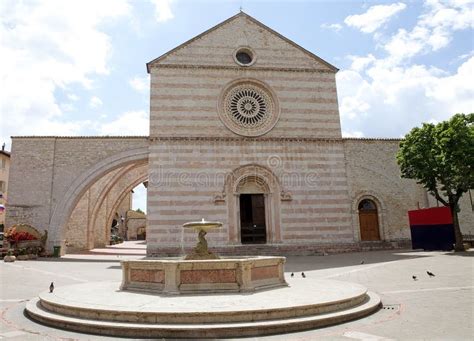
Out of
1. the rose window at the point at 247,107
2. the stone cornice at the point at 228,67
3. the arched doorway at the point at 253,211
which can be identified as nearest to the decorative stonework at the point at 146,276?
the arched doorway at the point at 253,211

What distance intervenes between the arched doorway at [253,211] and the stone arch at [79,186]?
6.73 m

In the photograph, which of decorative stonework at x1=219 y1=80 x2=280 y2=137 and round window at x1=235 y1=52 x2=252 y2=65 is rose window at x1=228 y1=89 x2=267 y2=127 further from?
round window at x1=235 y1=52 x2=252 y2=65

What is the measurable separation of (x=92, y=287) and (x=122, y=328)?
4.21m

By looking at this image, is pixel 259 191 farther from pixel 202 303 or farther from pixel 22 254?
pixel 202 303

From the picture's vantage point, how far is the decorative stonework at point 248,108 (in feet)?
75.4

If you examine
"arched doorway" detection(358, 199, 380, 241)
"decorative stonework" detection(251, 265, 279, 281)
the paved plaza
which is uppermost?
"arched doorway" detection(358, 199, 380, 241)

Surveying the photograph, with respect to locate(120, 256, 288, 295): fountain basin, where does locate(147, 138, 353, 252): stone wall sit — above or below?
above

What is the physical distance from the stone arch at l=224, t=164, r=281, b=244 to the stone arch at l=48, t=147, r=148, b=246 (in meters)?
6.05

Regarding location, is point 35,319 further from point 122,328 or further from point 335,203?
point 335,203

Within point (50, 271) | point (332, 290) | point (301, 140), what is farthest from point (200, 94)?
point (332, 290)

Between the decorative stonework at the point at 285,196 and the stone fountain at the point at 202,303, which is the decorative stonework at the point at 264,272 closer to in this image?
the stone fountain at the point at 202,303

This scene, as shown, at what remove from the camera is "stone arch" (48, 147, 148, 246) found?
73.2ft

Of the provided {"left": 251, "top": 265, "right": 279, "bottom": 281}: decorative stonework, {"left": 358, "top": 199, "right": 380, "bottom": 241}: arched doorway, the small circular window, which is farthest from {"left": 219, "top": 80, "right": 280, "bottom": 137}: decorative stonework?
{"left": 251, "top": 265, "right": 279, "bottom": 281}: decorative stonework

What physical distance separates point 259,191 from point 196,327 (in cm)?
1663
